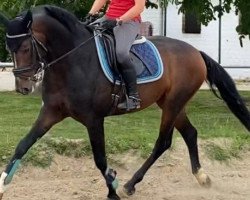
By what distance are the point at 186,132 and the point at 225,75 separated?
816 mm

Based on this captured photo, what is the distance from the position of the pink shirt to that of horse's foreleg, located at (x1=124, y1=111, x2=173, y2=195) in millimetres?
1201

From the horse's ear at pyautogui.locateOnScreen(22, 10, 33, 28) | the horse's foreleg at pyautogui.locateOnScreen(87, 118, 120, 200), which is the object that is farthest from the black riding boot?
the horse's ear at pyautogui.locateOnScreen(22, 10, 33, 28)

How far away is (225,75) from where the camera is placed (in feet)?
25.0

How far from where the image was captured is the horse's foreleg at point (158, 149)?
22.6 ft

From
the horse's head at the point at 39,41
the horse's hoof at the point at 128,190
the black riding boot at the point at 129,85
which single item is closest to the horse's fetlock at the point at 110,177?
the horse's hoof at the point at 128,190

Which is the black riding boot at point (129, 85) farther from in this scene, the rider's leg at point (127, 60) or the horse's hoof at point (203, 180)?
the horse's hoof at point (203, 180)

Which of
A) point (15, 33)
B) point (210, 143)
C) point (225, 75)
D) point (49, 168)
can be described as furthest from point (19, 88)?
point (210, 143)

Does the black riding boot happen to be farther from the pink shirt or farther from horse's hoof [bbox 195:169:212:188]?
horse's hoof [bbox 195:169:212:188]

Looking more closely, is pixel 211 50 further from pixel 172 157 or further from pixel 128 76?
pixel 128 76

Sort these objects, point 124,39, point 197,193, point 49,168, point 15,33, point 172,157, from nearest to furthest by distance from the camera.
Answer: point 15,33
point 124,39
point 197,193
point 49,168
point 172,157

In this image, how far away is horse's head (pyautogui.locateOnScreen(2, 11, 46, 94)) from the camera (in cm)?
562

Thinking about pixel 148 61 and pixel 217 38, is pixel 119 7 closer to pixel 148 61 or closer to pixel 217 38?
pixel 148 61

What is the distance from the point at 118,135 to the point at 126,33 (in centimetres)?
279

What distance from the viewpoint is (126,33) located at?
21.3ft
